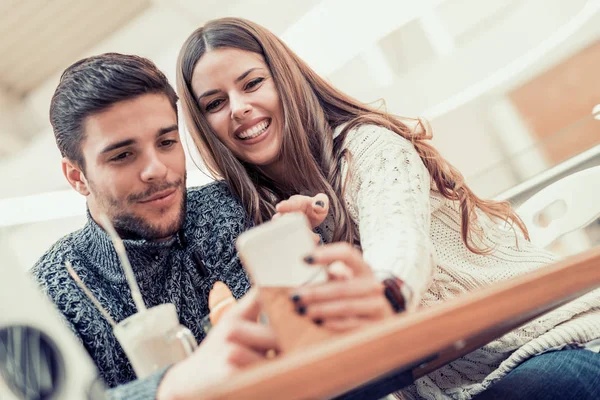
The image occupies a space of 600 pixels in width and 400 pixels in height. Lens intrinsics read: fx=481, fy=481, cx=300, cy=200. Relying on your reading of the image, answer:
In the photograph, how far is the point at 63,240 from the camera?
4.08ft

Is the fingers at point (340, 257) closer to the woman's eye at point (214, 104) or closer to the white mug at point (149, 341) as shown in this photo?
the white mug at point (149, 341)

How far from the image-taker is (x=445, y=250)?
3.69 ft

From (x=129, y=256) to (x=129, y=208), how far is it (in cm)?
12

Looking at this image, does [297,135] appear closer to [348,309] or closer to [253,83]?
[253,83]

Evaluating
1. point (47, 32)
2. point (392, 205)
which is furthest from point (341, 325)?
point (47, 32)

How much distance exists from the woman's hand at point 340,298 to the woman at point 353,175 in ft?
0.85

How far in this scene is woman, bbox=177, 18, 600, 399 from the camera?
0.91 meters

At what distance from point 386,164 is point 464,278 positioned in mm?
328

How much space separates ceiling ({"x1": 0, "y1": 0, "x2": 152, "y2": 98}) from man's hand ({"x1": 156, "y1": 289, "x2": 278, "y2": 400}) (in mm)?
2191

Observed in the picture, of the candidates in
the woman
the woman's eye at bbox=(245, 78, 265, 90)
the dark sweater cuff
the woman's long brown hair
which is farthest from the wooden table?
the woman's eye at bbox=(245, 78, 265, 90)

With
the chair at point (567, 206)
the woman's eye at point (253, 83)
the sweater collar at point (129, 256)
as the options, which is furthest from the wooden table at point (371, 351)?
the chair at point (567, 206)

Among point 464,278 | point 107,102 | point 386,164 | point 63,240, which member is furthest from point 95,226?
point 464,278

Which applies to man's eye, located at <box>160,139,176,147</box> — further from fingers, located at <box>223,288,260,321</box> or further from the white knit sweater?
fingers, located at <box>223,288,260,321</box>

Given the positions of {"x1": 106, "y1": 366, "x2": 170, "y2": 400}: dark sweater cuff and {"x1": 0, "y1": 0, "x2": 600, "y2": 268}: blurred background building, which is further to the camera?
{"x1": 0, "y1": 0, "x2": 600, "y2": 268}: blurred background building
